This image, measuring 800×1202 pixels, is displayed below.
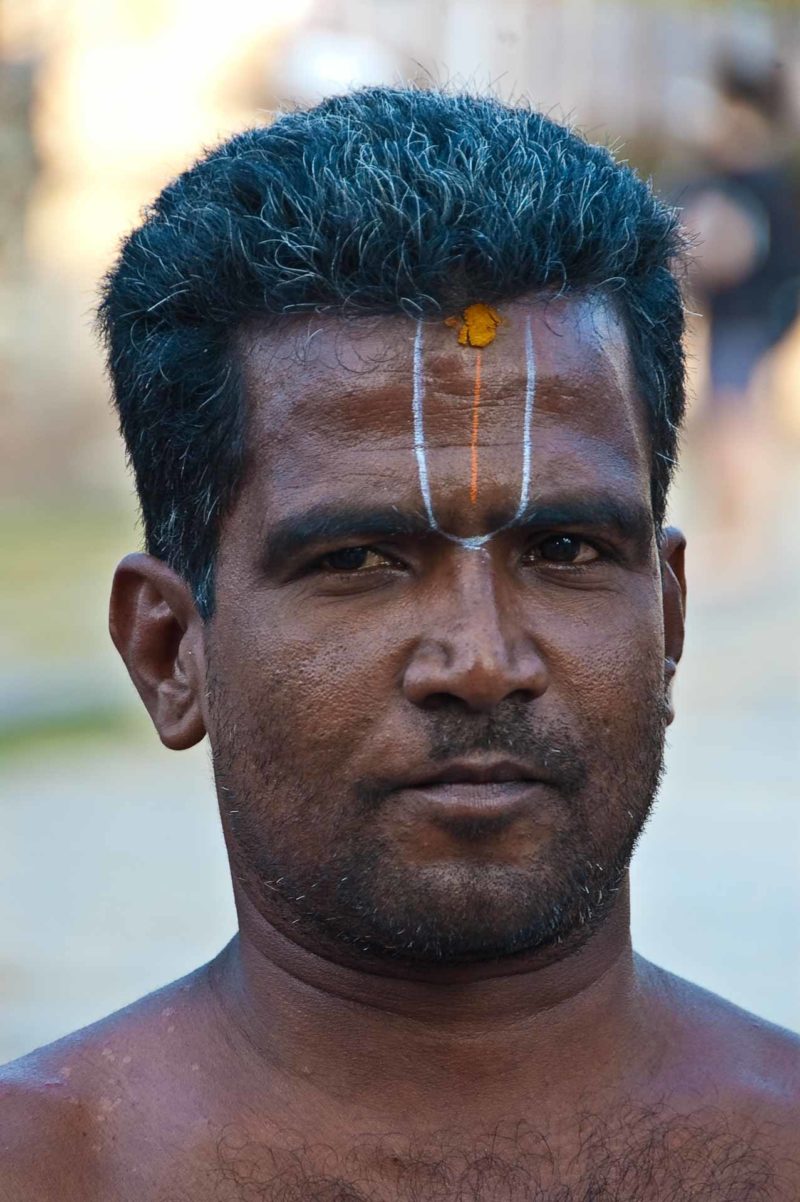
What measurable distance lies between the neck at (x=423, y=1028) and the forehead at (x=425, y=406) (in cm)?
66

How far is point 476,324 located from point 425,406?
14 cm

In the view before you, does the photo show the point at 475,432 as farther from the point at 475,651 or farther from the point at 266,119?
the point at 266,119

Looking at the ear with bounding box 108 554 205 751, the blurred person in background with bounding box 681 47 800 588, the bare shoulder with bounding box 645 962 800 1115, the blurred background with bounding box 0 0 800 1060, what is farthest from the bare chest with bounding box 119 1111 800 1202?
the blurred person in background with bounding box 681 47 800 588

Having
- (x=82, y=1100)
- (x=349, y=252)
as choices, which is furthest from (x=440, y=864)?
A: (x=349, y=252)

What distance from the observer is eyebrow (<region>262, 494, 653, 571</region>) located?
94.6 inches

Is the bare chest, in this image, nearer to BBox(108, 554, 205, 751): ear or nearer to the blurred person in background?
BBox(108, 554, 205, 751): ear

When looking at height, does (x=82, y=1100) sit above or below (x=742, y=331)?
below

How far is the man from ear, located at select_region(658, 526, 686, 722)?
118 millimetres

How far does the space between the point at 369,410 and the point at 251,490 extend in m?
0.23

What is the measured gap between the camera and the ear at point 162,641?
2693mm

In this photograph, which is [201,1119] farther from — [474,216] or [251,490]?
[474,216]

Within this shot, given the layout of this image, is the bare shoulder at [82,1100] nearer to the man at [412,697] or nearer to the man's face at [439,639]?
the man at [412,697]

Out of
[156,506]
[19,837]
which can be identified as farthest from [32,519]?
[156,506]

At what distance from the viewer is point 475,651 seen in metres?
2.30
